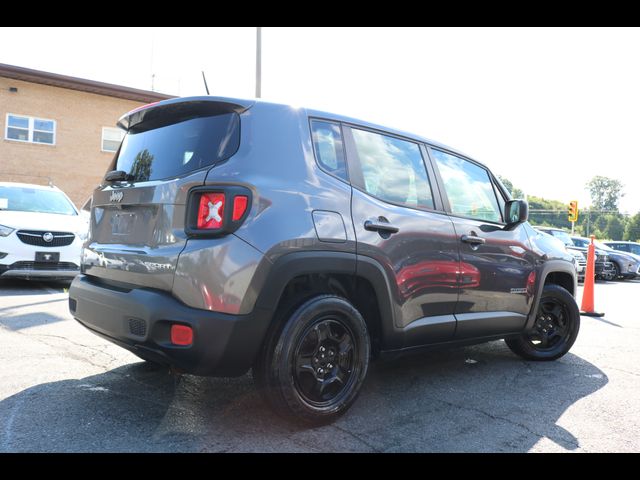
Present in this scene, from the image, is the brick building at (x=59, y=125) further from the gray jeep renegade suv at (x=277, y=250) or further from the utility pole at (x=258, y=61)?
the gray jeep renegade suv at (x=277, y=250)

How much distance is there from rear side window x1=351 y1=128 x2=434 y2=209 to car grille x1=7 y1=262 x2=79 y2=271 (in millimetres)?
5872

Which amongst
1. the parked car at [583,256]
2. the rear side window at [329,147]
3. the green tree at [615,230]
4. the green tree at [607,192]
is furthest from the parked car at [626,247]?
the green tree at [607,192]

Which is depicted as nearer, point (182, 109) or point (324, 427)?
point (324, 427)

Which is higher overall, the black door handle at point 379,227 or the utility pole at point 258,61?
the utility pole at point 258,61

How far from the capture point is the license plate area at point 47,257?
762 cm

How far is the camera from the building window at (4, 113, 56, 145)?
63.4 feet

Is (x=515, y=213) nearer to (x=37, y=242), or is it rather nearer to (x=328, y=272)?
(x=328, y=272)

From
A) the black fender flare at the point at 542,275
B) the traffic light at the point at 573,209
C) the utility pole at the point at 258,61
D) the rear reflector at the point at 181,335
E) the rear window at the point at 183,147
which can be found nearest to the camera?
the rear reflector at the point at 181,335

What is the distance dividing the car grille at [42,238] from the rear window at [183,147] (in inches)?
199

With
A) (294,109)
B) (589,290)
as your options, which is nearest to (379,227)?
(294,109)

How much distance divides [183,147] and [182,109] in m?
0.26

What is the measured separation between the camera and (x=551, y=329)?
5000 mm

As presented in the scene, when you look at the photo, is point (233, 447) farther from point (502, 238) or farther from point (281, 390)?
point (502, 238)

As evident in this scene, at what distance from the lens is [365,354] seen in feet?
10.4
